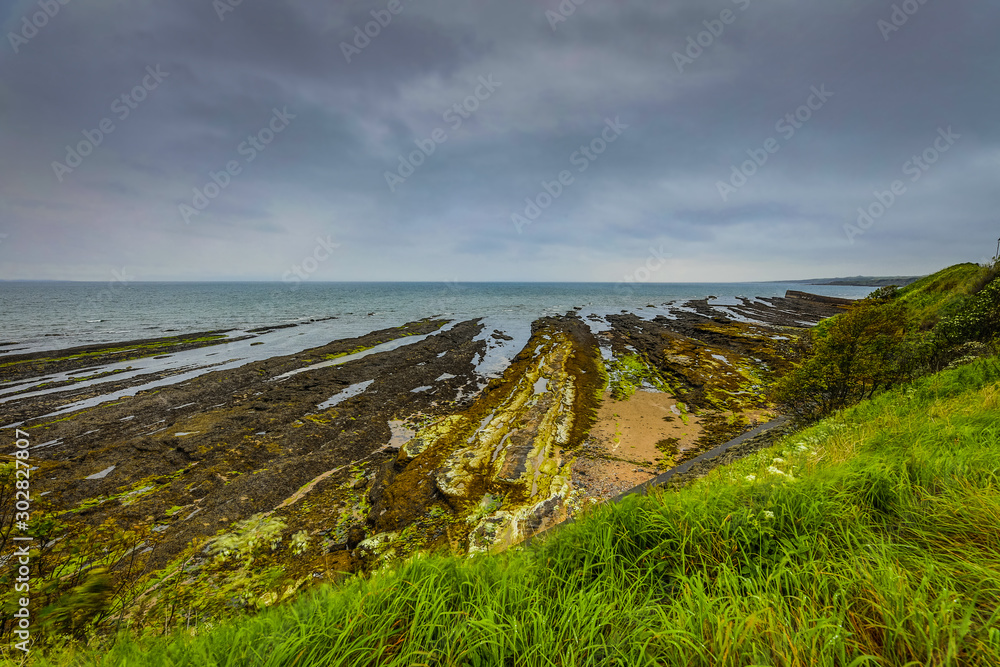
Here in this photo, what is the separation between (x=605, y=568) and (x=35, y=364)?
110 ft

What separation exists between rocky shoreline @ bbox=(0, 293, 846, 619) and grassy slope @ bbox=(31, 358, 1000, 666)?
4026mm

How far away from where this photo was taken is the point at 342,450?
10.7 metres

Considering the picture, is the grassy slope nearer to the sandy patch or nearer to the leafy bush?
the leafy bush

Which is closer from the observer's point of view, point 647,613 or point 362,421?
point 647,613

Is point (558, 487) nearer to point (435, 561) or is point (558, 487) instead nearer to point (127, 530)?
point (435, 561)

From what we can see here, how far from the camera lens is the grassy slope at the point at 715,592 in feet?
5.70

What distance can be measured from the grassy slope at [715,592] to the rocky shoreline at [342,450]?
13.2 feet

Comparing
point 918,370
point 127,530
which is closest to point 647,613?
point 127,530

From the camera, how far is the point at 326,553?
6523 mm

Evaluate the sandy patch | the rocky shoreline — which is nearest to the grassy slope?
the rocky shoreline

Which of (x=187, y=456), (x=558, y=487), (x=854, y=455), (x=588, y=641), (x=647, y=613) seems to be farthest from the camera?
(x=187, y=456)

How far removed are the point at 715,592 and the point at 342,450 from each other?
1090cm

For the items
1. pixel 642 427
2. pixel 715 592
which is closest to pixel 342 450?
pixel 642 427

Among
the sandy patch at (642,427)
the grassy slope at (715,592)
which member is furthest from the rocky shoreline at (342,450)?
the grassy slope at (715,592)
